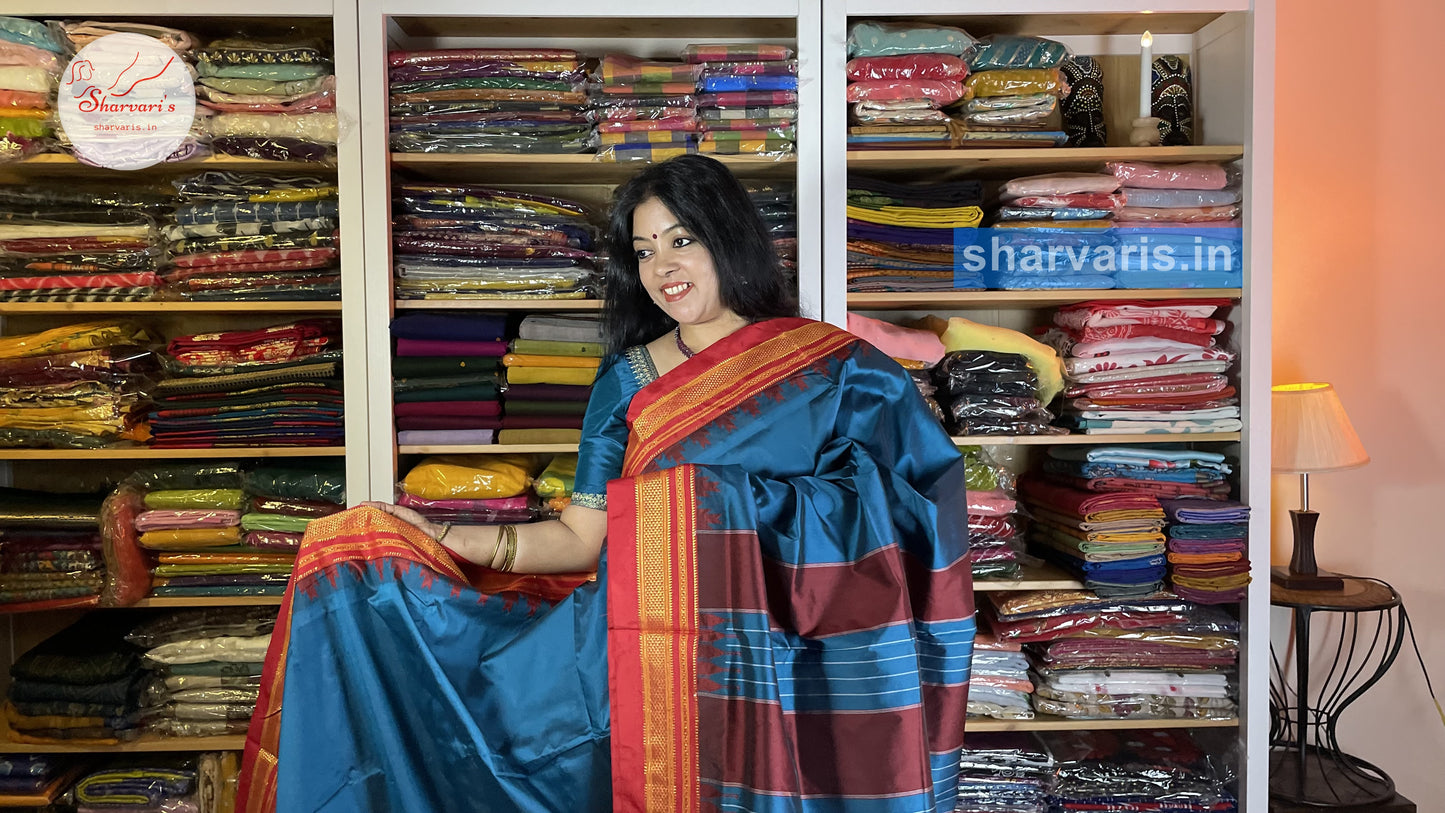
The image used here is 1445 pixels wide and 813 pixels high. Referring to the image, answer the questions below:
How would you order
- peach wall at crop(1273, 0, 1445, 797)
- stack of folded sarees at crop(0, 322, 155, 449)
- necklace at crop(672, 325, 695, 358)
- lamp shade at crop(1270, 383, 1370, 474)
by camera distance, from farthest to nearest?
peach wall at crop(1273, 0, 1445, 797), lamp shade at crop(1270, 383, 1370, 474), stack of folded sarees at crop(0, 322, 155, 449), necklace at crop(672, 325, 695, 358)

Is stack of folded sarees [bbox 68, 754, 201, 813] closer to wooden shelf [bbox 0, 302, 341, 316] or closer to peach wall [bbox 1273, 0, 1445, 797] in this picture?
wooden shelf [bbox 0, 302, 341, 316]

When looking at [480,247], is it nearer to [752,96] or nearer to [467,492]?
[467,492]

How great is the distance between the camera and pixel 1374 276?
291cm

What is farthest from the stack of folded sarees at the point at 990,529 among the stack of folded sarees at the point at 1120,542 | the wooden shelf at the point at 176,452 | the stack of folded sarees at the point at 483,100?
the wooden shelf at the point at 176,452

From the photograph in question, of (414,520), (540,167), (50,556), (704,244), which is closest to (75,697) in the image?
(50,556)

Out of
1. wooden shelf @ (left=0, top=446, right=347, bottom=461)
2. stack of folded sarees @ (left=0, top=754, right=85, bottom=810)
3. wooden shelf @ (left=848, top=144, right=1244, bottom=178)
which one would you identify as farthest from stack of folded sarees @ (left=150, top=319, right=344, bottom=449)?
wooden shelf @ (left=848, top=144, right=1244, bottom=178)

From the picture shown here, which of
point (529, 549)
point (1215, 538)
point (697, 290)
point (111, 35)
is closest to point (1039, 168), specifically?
point (1215, 538)

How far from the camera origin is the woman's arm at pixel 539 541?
1.75 meters

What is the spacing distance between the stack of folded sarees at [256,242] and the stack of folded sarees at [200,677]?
79cm

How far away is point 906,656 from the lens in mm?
1594

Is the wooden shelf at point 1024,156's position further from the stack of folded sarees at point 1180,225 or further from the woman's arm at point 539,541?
the woman's arm at point 539,541

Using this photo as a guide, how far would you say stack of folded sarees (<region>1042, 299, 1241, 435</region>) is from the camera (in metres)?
2.52

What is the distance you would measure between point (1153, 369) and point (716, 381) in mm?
1279
